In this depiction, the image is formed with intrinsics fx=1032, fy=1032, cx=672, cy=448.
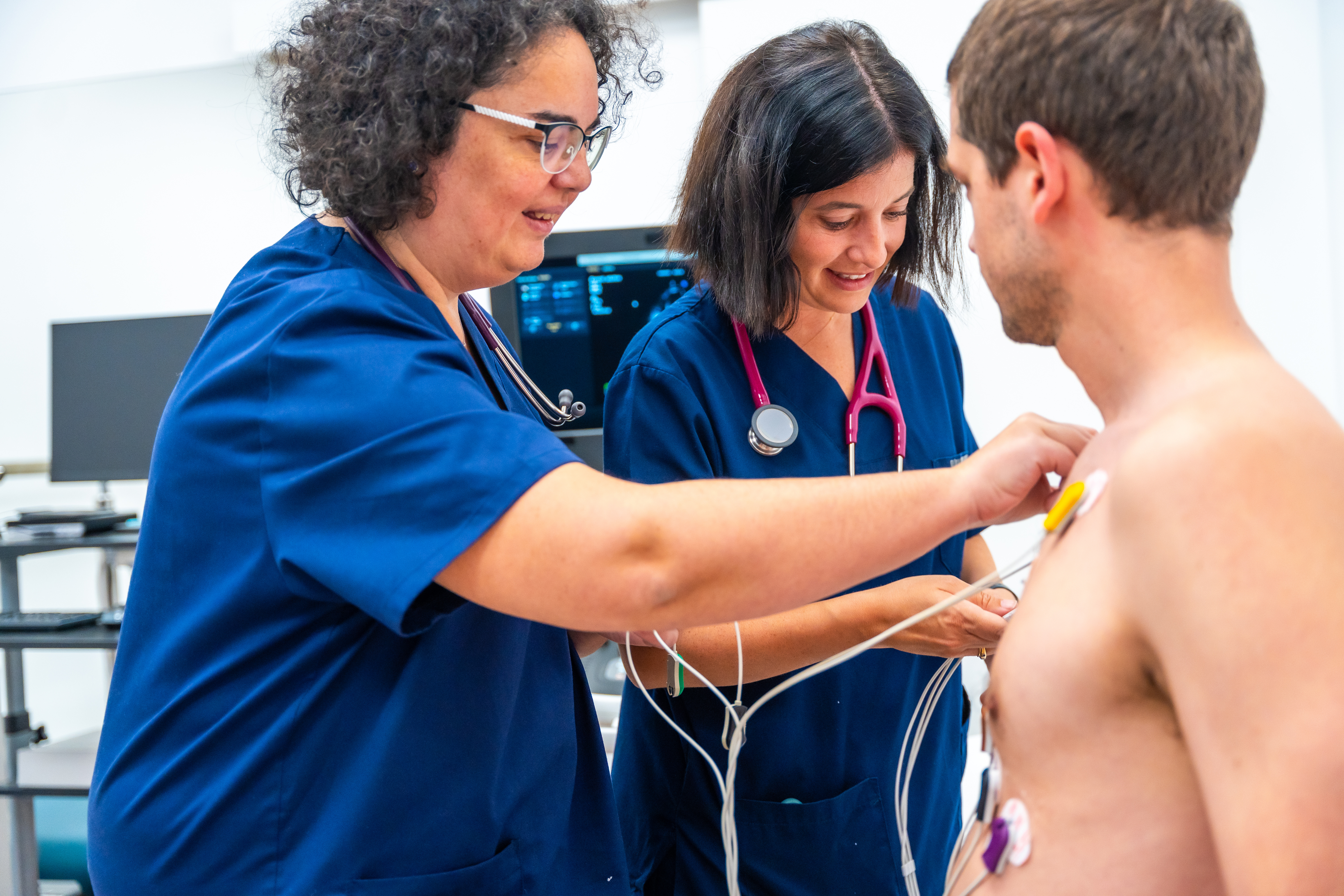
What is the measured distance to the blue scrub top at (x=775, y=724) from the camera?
3.77 feet

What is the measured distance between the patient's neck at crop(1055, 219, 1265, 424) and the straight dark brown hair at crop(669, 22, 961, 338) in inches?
17.8

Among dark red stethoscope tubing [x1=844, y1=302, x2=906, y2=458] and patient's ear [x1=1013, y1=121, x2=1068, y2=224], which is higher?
patient's ear [x1=1013, y1=121, x2=1068, y2=224]

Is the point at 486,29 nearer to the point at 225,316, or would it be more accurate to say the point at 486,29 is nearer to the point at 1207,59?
the point at 225,316

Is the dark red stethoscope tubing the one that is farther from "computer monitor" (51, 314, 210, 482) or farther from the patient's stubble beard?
"computer monitor" (51, 314, 210, 482)

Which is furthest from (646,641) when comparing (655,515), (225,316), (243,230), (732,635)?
(243,230)

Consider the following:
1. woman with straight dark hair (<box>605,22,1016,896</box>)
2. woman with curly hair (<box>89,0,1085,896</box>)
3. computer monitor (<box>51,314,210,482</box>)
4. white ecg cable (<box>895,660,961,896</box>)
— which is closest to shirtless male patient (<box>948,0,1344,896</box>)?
woman with curly hair (<box>89,0,1085,896</box>)

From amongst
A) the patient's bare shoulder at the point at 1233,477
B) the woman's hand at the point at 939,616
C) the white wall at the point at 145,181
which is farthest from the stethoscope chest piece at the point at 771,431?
the white wall at the point at 145,181

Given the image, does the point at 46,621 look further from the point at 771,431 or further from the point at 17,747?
the point at 771,431

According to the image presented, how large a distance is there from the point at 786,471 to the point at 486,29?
57 centimetres

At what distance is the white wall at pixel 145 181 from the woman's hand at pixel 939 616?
1621mm

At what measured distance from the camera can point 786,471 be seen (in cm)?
119

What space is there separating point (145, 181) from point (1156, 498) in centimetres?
356

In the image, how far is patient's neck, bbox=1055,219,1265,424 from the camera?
2.34 ft

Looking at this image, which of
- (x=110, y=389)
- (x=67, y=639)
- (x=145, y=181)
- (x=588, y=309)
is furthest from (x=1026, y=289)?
(x=145, y=181)
